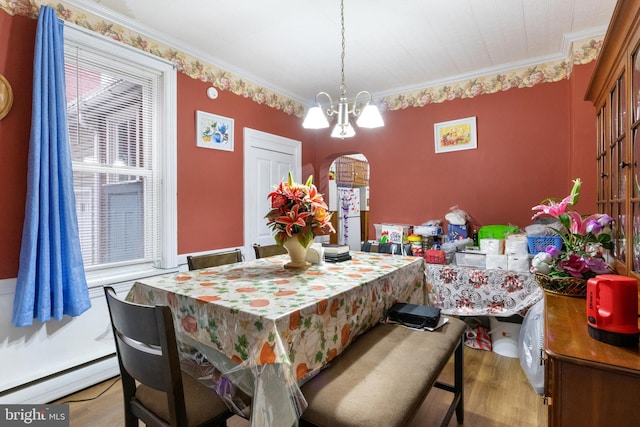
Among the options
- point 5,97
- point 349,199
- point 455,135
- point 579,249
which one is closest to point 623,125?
point 579,249

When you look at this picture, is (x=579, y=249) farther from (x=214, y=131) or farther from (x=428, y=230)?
(x=214, y=131)

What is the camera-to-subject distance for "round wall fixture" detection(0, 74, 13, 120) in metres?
1.82

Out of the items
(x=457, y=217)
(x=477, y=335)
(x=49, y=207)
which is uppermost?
(x=49, y=207)

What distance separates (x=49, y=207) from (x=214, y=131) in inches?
57.2

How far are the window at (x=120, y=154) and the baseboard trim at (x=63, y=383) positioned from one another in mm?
571

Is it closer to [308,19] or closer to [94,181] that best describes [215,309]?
[94,181]

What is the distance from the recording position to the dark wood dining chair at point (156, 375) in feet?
3.20

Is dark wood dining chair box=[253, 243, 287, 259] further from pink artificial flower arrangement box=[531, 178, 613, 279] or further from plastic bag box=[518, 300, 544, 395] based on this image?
plastic bag box=[518, 300, 544, 395]

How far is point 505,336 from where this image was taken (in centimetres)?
260

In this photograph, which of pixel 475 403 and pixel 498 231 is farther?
pixel 498 231

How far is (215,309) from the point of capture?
1.11 meters

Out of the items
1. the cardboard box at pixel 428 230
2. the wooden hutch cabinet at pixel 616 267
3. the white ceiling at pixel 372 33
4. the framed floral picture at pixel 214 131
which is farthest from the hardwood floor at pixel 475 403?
the white ceiling at pixel 372 33

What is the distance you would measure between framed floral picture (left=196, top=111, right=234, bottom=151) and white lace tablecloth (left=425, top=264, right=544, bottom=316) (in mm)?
2175

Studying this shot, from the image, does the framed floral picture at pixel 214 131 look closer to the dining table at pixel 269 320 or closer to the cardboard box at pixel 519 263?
the dining table at pixel 269 320
